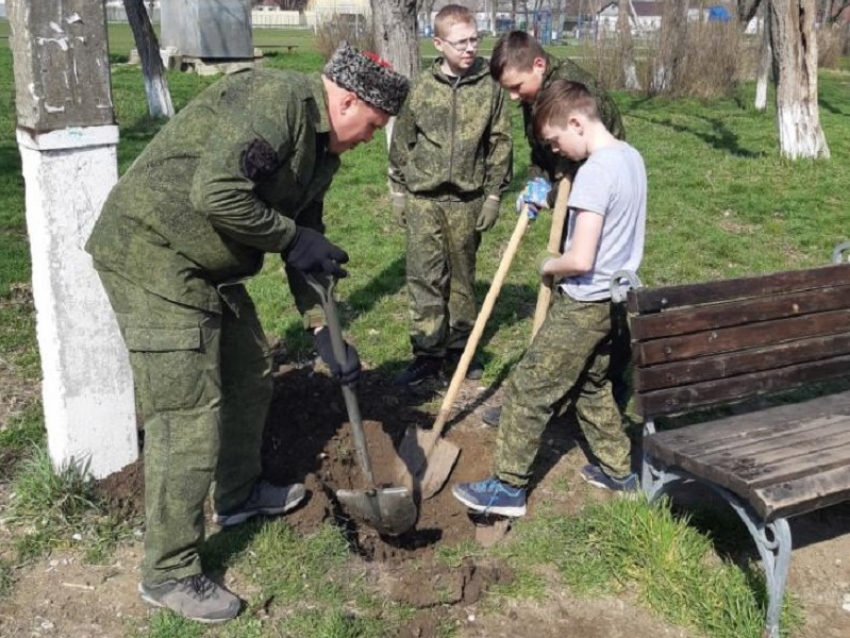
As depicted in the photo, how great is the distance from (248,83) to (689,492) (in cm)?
257

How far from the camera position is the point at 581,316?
11.5 feet

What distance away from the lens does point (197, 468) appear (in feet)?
9.83

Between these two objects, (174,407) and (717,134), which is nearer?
(174,407)

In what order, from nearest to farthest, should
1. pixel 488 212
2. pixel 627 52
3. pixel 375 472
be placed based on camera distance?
pixel 375 472
pixel 488 212
pixel 627 52

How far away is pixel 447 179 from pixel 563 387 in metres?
1.64

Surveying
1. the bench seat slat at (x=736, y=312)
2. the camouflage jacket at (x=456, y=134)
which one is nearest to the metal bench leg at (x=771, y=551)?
the bench seat slat at (x=736, y=312)

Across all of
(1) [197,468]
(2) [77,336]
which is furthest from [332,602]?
(2) [77,336]

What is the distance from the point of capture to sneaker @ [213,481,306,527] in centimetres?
361

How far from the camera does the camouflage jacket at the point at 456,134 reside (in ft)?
15.6

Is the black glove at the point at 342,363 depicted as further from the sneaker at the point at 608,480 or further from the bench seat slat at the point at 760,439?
the sneaker at the point at 608,480

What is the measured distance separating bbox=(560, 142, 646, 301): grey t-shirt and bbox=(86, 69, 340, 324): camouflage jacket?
980 millimetres

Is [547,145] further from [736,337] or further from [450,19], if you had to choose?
[736,337]

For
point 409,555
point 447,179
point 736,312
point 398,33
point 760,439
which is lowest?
point 409,555

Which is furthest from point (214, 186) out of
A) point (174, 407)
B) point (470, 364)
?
point (470, 364)
